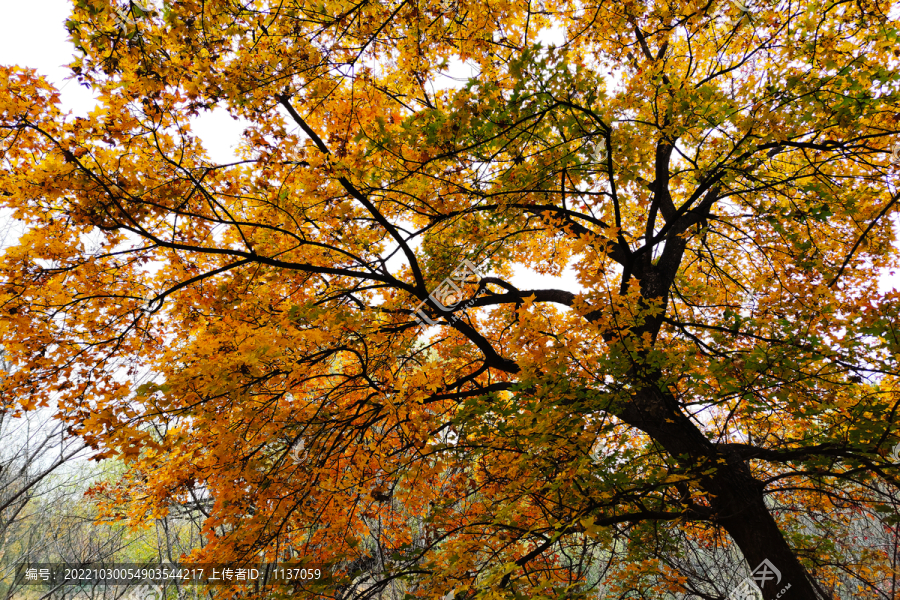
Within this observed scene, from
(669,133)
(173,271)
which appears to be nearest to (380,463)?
(173,271)

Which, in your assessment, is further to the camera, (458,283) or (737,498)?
(458,283)

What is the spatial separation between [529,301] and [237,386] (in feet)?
8.12

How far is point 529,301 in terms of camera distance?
126 inches

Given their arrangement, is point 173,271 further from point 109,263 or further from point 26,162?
point 26,162

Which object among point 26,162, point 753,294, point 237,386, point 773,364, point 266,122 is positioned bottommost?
point 773,364

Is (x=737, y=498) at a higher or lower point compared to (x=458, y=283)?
lower

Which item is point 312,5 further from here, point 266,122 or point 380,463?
point 380,463

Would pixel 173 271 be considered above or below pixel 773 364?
above

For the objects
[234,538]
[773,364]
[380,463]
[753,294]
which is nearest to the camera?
[773,364]

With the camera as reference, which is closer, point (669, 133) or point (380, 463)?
point (669, 133)

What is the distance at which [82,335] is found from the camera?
4035mm

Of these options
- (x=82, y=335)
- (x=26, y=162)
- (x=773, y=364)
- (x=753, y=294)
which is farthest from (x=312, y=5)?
(x=753, y=294)

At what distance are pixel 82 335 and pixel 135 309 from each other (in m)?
0.65

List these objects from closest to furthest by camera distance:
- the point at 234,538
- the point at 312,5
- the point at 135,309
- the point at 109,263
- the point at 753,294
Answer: the point at 312,5, the point at 234,538, the point at 135,309, the point at 109,263, the point at 753,294
